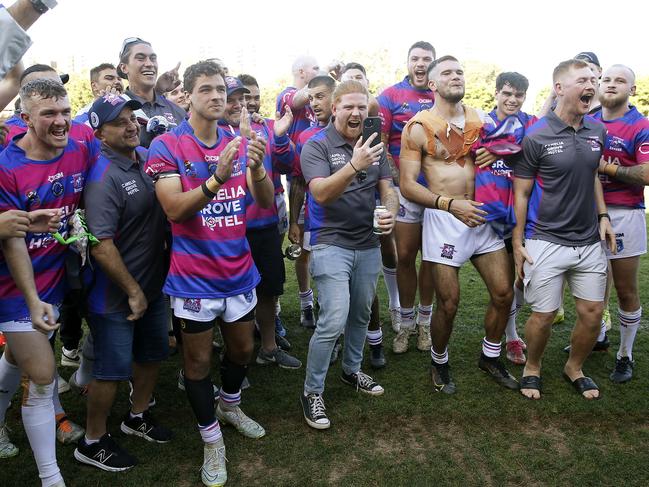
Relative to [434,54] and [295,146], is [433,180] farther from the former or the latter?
[434,54]

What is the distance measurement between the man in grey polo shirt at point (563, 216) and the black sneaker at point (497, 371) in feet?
0.34

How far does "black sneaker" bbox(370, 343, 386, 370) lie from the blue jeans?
0.70 metres

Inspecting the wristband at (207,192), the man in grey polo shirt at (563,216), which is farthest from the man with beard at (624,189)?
the wristband at (207,192)

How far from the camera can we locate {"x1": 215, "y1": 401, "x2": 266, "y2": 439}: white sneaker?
3971 millimetres

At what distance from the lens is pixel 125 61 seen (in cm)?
510

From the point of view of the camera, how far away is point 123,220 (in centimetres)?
351

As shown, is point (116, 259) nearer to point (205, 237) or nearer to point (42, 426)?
point (205, 237)

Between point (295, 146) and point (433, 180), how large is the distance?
155 centimetres

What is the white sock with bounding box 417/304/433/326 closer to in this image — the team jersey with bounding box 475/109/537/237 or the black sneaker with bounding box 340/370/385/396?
Answer: the black sneaker with bounding box 340/370/385/396

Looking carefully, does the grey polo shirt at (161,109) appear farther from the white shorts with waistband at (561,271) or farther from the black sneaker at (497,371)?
the black sneaker at (497,371)

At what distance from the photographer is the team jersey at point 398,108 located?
18.3ft

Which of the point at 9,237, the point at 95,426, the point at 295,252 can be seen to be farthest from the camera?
the point at 295,252

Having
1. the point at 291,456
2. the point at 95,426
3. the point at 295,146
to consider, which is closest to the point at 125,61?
the point at 295,146

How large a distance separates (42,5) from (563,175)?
3.49 metres
